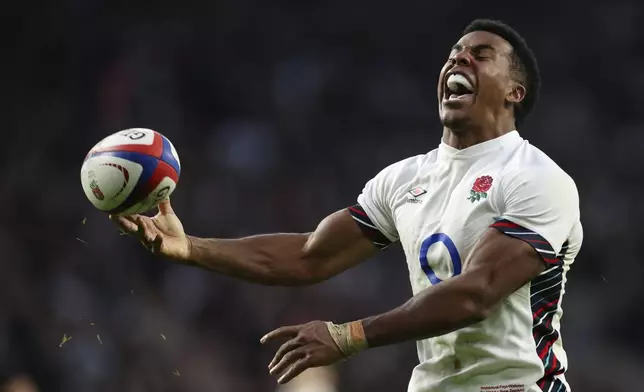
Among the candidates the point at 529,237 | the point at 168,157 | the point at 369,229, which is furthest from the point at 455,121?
the point at 168,157

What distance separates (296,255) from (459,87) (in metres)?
1.10

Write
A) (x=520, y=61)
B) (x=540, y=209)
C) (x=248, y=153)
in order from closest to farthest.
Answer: (x=540, y=209) → (x=520, y=61) → (x=248, y=153)

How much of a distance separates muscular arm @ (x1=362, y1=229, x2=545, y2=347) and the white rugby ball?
109cm

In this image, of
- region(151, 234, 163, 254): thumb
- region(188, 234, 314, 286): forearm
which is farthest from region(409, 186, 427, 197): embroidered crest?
region(151, 234, 163, 254): thumb

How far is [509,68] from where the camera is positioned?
473 centimetres

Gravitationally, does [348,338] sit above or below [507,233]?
below

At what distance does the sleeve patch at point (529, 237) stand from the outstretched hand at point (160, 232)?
4.74 ft

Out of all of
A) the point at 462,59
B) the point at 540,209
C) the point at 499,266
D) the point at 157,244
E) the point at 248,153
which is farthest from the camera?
the point at 248,153

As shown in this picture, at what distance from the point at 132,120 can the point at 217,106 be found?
3.35ft

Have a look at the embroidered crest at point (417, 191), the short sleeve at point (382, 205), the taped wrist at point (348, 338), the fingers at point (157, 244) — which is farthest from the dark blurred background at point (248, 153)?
the taped wrist at point (348, 338)

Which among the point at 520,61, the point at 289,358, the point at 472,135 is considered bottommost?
the point at 289,358

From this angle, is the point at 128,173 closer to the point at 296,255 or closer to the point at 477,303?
the point at 296,255

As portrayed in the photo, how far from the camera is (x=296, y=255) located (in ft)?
16.4

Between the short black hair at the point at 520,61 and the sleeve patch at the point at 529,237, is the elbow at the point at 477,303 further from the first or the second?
the short black hair at the point at 520,61
